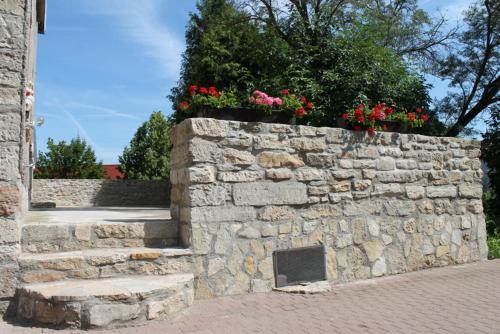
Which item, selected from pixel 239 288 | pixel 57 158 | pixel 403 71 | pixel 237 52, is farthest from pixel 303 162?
pixel 57 158

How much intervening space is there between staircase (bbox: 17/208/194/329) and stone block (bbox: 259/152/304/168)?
47.0 inches

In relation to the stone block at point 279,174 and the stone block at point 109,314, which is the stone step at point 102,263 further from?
the stone block at point 279,174

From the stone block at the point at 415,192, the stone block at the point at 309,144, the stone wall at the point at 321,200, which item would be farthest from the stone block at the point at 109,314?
the stone block at the point at 415,192

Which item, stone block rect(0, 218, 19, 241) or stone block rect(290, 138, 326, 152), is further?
stone block rect(290, 138, 326, 152)

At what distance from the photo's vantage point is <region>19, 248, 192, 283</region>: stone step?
148 inches

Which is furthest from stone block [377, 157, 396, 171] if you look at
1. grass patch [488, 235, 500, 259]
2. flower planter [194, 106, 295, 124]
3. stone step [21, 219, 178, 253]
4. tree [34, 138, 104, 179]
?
tree [34, 138, 104, 179]

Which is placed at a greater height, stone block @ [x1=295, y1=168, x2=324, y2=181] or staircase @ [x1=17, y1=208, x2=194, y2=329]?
stone block @ [x1=295, y1=168, x2=324, y2=181]

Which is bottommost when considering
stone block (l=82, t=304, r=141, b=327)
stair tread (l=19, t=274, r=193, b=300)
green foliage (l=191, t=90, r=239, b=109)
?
stone block (l=82, t=304, r=141, b=327)

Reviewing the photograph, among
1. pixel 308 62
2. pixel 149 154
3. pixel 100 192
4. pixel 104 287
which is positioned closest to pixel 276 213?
pixel 104 287

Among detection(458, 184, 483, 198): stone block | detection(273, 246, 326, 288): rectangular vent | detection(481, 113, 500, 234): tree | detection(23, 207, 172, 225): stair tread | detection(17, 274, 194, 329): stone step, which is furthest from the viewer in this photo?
detection(481, 113, 500, 234): tree

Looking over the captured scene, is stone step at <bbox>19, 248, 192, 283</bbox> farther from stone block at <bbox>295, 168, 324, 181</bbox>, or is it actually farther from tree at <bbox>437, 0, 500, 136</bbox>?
tree at <bbox>437, 0, 500, 136</bbox>

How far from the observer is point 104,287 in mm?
3582

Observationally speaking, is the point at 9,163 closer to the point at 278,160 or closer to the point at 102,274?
the point at 102,274

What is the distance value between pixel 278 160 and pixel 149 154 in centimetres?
2089
